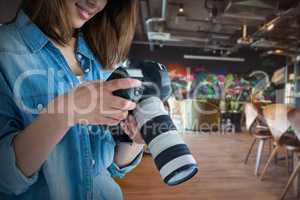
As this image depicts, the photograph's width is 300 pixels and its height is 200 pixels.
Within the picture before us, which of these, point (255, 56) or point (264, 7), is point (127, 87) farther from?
point (255, 56)

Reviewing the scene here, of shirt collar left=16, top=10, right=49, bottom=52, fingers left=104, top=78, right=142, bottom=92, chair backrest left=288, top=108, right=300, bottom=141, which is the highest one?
shirt collar left=16, top=10, right=49, bottom=52

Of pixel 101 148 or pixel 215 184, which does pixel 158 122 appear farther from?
pixel 215 184

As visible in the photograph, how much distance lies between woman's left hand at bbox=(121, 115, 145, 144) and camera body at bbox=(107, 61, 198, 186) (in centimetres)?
2

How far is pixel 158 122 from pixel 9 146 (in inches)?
10.5

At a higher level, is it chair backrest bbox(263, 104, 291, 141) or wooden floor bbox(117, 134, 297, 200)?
Answer: chair backrest bbox(263, 104, 291, 141)

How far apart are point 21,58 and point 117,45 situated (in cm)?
33

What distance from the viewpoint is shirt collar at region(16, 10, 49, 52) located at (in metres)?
0.51

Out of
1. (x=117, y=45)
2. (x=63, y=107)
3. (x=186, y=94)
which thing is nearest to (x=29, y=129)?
(x=63, y=107)

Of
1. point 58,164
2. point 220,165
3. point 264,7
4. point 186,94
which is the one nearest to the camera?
point 58,164

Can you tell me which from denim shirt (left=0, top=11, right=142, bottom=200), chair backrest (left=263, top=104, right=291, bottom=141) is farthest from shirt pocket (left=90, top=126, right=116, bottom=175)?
chair backrest (left=263, top=104, right=291, bottom=141)

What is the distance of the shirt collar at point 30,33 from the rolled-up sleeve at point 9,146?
104 millimetres

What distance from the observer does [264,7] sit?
4.60m

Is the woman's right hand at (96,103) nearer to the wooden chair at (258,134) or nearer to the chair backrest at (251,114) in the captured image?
the wooden chair at (258,134)

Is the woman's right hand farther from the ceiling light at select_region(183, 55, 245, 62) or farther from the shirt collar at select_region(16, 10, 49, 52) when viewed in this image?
the ceiling light at select_region(183, 55, 245, 62)
